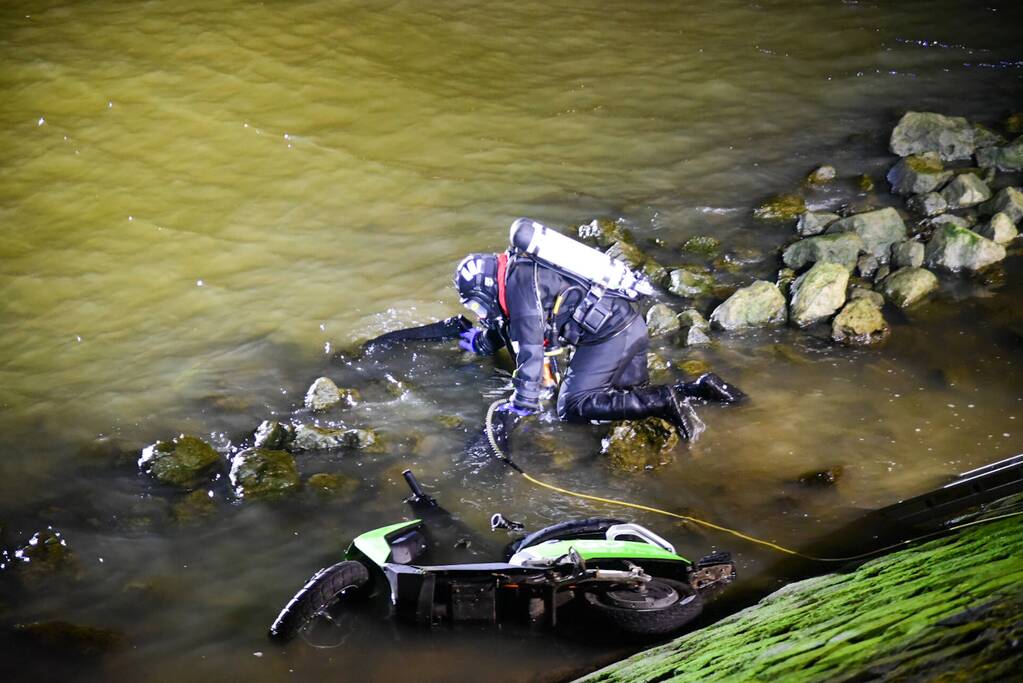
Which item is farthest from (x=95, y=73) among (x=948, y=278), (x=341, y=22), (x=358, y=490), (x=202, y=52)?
(x=948, y=278)

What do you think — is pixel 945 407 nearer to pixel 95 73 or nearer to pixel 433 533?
pixel 433 533

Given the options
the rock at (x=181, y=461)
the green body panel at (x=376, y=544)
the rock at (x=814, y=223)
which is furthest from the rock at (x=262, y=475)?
the rock at (x=814, y=223)

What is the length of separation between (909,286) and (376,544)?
196 inches

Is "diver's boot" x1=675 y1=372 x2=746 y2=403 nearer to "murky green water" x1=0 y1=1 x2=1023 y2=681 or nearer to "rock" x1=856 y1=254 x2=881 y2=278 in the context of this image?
"murky green water" x1=0 y1=1 x2=1023 y2=681

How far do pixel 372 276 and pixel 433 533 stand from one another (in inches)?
141

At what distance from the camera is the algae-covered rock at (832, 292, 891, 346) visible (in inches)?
277

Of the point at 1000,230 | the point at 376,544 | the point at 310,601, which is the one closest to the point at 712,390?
the point at 376,544

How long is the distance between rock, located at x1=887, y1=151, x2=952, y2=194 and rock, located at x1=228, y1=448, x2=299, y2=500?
6.48m

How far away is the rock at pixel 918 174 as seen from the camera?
8.83 meters

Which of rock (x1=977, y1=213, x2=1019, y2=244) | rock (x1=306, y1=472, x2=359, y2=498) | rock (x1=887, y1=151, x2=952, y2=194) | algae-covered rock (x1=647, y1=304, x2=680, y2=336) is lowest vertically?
rock (x1=306, y1=472, x2=359, y2=498)

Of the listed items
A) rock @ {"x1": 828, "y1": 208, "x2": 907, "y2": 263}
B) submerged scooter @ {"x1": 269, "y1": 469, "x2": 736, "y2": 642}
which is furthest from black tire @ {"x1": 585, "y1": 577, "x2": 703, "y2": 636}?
rock @ {"x1": 828, "y1": 208, "x2": 907, "y2": 263}

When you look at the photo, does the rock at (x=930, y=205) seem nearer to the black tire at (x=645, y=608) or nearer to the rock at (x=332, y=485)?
the black tire at (x=645, y=608)

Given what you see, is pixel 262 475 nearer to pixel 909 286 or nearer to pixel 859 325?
pixel 859 325

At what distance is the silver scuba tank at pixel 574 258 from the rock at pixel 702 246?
96.9 inches
